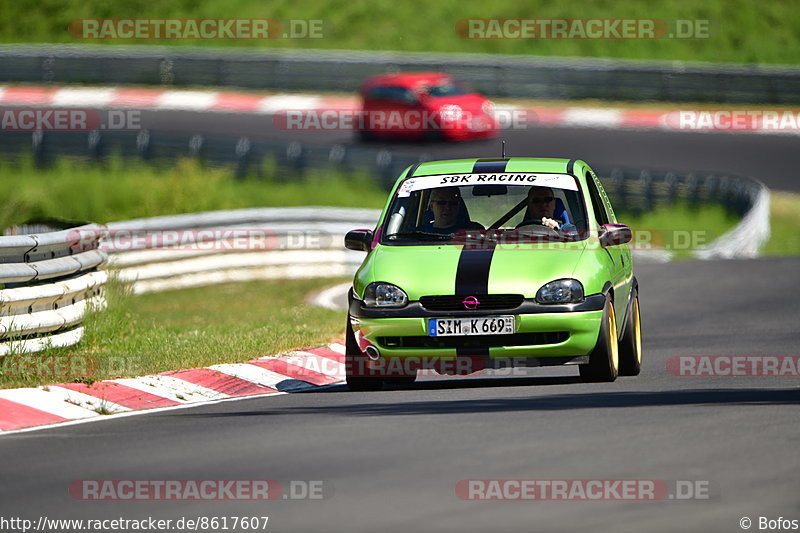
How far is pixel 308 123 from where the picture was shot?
37.6 meters

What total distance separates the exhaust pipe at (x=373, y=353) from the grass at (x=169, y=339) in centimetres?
154

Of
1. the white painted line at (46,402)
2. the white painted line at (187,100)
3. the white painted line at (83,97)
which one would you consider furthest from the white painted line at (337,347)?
the white painted line at (83,97)

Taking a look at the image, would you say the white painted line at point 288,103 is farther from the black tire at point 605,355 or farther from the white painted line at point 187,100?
the black tire at point 605,355

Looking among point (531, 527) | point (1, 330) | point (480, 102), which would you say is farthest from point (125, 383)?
point (480, 102)

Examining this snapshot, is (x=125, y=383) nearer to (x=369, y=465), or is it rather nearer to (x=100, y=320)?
(x=100, y=320)

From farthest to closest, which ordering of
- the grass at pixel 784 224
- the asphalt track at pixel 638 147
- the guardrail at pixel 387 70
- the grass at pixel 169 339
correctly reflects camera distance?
the guardrail at pixel 387 70 < the asphalt track at pixel 638 147 < the grass at pixel 784 224 < the grass at pixel 169 339

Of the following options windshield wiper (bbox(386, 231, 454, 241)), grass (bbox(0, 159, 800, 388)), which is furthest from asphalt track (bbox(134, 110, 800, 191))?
windshield wiper (bbox(386, 231, 454, 241))

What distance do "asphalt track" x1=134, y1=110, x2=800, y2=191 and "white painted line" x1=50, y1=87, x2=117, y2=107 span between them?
313 cm

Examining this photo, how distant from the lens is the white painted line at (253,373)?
1088 cm

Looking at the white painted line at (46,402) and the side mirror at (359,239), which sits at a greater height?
the side mirror at (359,239)

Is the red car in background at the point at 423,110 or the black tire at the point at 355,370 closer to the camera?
the black tire at the point at 355,370

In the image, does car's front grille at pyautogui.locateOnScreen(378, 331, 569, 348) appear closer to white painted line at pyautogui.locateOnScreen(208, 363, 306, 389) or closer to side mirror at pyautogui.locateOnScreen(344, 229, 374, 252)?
side mirror at pyautogui.locateOnScreen(344, 229, 374, 252)

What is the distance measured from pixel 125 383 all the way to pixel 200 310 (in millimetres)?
7984

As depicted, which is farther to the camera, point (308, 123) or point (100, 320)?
point (308, 123)
